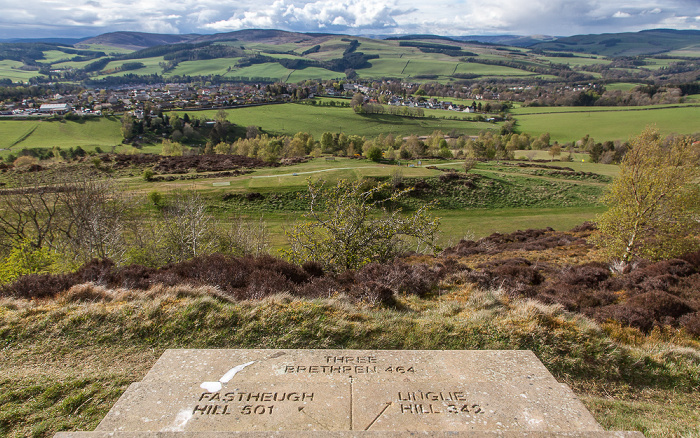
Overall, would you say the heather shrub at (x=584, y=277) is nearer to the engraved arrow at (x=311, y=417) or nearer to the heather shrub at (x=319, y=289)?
the heather shrub at (x=319, y=289)

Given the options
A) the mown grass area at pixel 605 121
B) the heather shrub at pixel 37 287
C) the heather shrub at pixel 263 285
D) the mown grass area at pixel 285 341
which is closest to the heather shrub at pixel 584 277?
the mown grass area at pixel 285 341

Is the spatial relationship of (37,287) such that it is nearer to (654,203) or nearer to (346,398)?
(346,398)

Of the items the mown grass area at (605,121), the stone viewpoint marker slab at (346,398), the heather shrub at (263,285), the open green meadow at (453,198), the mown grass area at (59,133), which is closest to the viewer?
the stone viewpoint marker slab at (346,398)

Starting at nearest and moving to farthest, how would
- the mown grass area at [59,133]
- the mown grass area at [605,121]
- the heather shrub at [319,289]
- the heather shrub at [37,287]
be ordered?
the heather shrub at [37,287], the heather shrub at [319,289], the mown grass area at [59,133], the mown grass area at [605,121]

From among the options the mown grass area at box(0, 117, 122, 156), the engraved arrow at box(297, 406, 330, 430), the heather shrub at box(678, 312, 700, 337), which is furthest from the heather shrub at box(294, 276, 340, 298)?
the mown grass area at box(0, 117, 122, 156)

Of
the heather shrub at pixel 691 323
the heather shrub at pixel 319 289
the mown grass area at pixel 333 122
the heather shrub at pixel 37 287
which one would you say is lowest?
the heather shrub at pixel 691 323

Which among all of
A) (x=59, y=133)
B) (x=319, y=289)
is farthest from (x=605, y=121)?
(x=59, y=133)

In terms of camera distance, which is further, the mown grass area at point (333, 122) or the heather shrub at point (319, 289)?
the mown grass area at point (333, 122)
